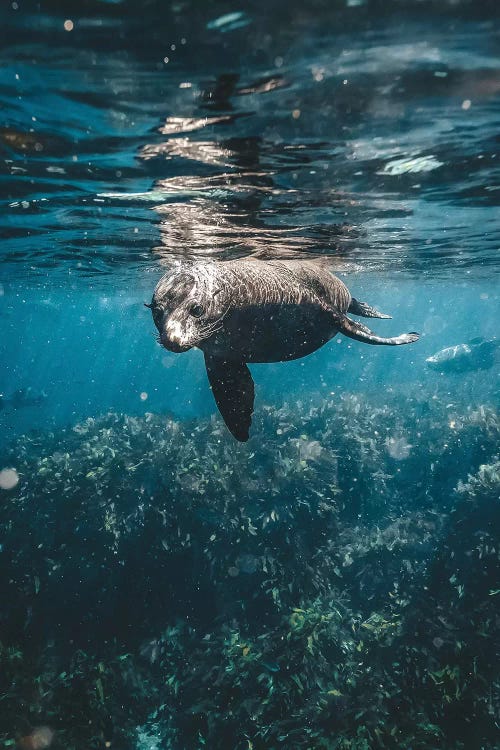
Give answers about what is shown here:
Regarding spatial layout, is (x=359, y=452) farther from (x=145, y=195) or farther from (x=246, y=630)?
(x=145, y=195)

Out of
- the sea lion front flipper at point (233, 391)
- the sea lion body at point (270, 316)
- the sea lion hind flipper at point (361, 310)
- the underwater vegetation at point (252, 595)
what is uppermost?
the sea lion body at point (270, 316)

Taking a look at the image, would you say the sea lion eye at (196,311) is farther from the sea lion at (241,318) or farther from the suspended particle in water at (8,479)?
the suspended particle in water at (8,479)

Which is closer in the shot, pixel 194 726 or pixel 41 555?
pixel 194 726

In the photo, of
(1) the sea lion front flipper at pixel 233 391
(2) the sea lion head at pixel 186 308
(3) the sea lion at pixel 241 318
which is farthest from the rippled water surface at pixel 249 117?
(1) the sea lion front flipper at pixel 233 391

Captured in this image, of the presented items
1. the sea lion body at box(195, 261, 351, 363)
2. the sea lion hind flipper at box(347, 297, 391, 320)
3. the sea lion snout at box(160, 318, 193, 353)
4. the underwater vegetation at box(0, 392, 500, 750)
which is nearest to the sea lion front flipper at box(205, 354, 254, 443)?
the sea lion body at box(195, 261, 351, 363)

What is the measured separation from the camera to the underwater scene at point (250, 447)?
15.7 feet

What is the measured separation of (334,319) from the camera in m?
6.75

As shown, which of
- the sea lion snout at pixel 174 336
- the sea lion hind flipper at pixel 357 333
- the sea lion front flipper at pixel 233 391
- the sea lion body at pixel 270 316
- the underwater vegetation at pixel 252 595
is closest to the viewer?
the sea lion snout at pixel 174 336

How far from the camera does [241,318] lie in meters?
5.61

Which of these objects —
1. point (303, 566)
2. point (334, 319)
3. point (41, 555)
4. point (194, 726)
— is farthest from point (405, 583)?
point (41, 555)

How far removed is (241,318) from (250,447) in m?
8.13

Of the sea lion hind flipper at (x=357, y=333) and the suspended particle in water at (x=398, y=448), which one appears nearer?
the sea lion hind flipper at (x=357, y=333)

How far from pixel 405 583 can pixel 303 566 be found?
83.7 inches

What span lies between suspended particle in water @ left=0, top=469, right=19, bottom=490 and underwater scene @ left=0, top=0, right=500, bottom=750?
157 mm
